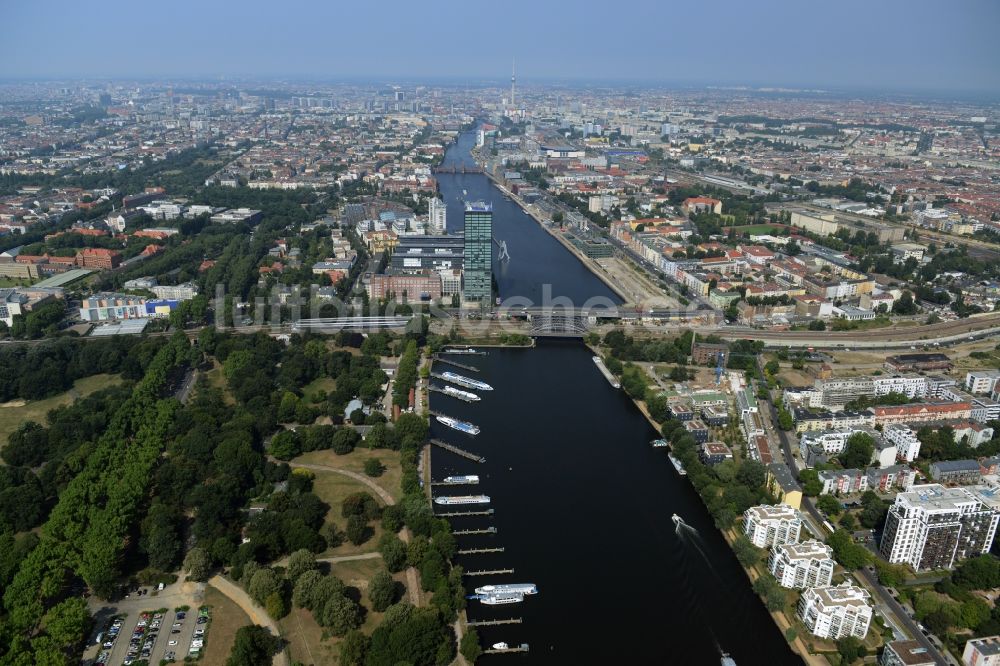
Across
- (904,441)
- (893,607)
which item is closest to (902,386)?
(904,441)

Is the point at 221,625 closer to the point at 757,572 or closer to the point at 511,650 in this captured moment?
the point at 511,650

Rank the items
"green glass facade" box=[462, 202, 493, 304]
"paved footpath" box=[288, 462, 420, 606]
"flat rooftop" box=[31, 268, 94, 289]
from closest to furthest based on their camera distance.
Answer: "paved footpath" box=[288, 462, 420, 606] < "green glass facade" box=[462, 202, 493, 304] < "flat rooftop" box=[31, 268, 94, 289]

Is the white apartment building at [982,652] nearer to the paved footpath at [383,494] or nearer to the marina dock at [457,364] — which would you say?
the paved footpath at [383,494]

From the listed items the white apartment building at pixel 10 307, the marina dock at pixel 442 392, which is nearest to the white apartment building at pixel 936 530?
the marina dock at pixel 442 392

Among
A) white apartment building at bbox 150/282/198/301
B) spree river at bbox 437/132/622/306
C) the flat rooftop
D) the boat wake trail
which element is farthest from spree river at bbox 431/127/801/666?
the flat rooftop

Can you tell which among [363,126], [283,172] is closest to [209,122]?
[363,126]

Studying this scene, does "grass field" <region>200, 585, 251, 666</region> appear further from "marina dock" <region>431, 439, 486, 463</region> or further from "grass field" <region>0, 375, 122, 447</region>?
"grass field" <region>0, 375, 122, 447</region>
